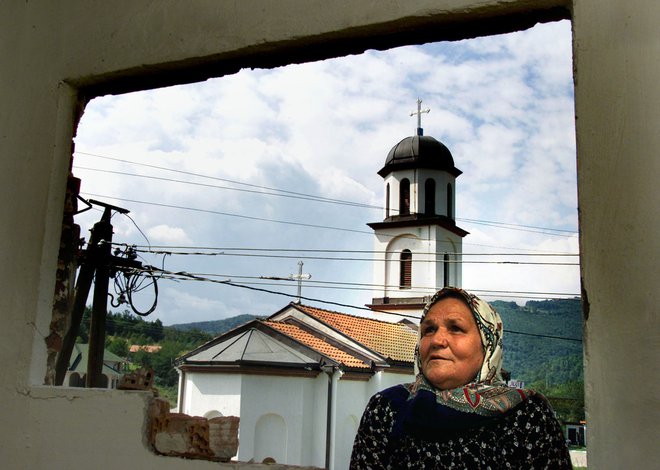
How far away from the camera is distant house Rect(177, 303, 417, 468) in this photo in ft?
65.5

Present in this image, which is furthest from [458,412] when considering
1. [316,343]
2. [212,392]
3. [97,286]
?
[212,392]

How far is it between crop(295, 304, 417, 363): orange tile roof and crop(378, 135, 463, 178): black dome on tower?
245 inches

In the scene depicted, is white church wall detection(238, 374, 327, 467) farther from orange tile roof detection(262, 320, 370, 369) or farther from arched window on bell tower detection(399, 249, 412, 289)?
arched window on bell tower detection(399, 249, 412, 289)

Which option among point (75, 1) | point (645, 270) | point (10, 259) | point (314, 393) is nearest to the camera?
point (645, 270)

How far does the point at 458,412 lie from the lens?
1.78 m

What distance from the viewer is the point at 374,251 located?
27641mm

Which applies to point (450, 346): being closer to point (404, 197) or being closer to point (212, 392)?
point (212, 392)

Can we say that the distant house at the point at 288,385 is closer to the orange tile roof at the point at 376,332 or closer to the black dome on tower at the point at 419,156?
the orange tile roof at the point at 376,332

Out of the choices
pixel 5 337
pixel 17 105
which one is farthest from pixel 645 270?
pixel 17 105

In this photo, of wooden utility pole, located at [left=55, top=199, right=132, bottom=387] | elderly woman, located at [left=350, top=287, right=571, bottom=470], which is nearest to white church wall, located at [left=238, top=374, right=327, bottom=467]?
wooden utility pole, located at [left=55, top=199, right=132, bottom=387]

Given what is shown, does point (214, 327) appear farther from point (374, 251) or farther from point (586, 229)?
point (586, 229)

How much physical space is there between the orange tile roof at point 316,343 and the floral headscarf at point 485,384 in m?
17.4

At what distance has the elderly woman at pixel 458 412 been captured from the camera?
173 cm

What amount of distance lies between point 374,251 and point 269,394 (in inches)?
349
